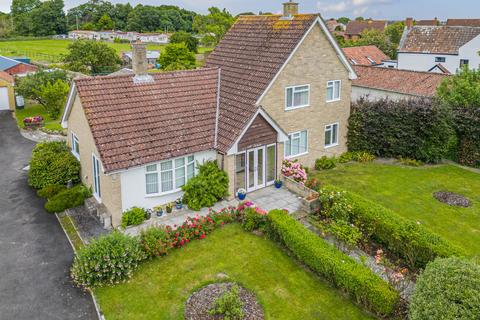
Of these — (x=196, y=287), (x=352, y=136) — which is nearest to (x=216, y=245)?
(x=196, y=287)

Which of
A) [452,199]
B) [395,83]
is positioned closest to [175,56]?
[395,83]

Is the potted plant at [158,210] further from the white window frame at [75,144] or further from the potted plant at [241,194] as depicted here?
the white window frame at [75,144]

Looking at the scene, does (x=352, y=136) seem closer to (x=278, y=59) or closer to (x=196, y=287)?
(x=278, y=59)

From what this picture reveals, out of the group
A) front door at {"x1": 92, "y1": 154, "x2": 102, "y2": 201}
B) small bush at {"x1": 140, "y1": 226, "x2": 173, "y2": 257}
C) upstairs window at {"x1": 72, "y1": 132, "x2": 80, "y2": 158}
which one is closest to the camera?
small bush at {"x1": 140, "y1": 226, "x2": 173, "y2": 257}

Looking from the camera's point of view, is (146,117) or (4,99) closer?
(146,117)

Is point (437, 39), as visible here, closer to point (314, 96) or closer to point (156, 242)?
point (314, 96)

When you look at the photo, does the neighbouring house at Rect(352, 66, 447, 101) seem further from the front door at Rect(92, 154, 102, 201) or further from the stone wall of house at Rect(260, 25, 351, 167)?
the front door at Rect(92, 154, 102, 201)

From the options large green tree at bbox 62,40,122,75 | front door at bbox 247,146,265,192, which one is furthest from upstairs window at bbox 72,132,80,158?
large green tree at bbox 62,40,122,75
